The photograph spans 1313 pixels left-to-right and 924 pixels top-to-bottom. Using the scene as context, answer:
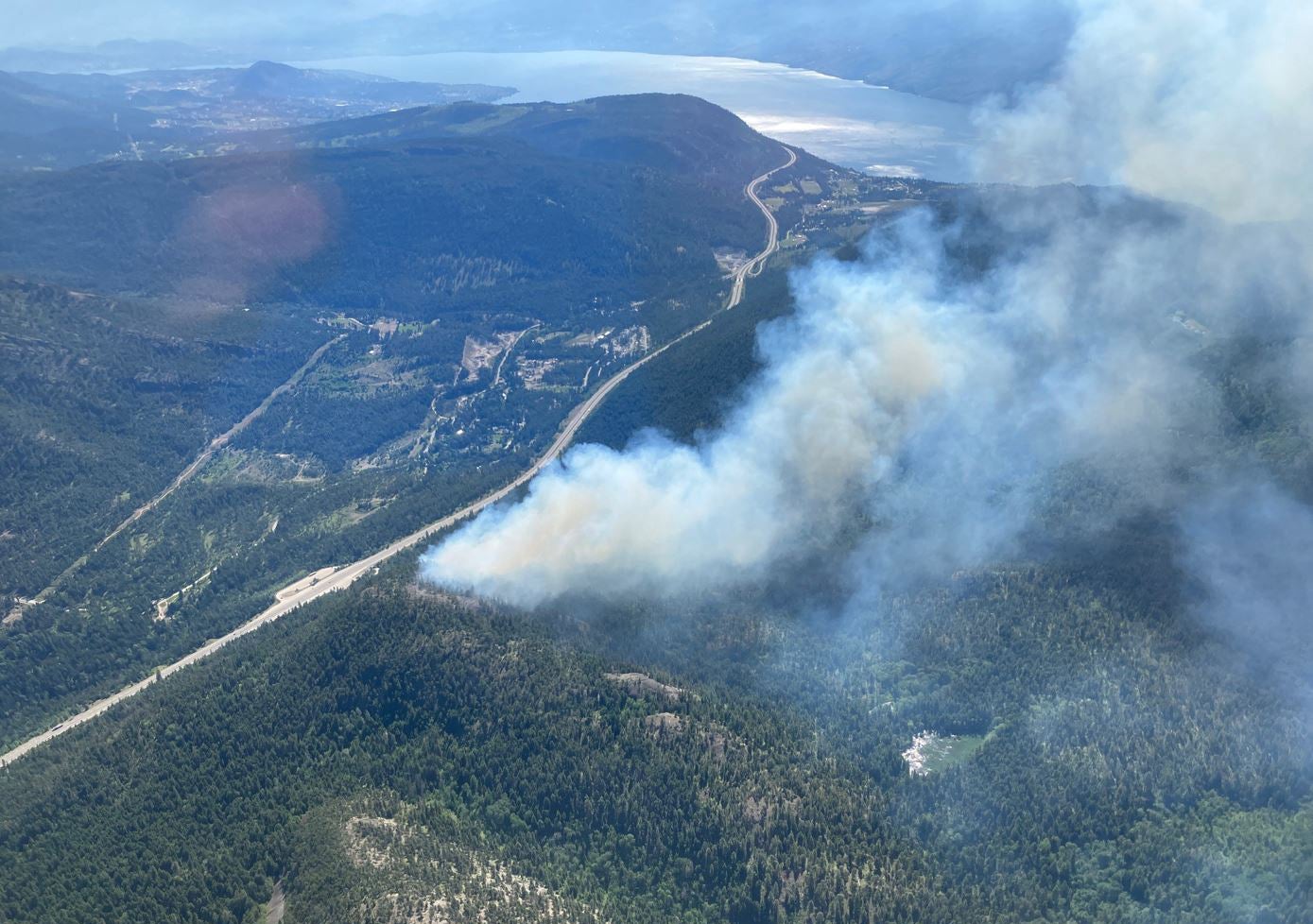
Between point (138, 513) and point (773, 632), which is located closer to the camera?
point (773, 632)

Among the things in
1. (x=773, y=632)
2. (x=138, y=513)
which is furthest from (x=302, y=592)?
(x=773, y=632)

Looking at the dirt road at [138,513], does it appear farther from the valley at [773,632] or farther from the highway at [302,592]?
the highway at [302,592]

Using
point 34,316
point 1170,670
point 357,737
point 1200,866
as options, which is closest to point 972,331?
point 1170,670

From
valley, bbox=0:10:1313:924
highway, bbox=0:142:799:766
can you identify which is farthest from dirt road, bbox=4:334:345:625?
highway, bbox=0:142:799:766

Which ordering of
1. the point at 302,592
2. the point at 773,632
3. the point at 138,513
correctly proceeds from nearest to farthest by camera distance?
the point at 773,632 → the point at 302,592 → the point at 138,513

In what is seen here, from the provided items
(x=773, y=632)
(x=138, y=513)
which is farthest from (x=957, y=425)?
(x=138, y=513)

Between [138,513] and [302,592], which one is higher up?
[302,592]

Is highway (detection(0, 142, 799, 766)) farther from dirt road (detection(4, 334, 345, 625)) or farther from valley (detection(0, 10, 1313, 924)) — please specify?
dirt road (detection(4, 334, 345, 625))

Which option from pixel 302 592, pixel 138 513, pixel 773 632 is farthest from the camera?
pixel 138 513

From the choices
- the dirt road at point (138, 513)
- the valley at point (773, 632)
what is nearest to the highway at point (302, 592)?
the valley at point (773, 632)

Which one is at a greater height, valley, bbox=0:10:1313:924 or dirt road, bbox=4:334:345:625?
valley, bbox=0:10:1313:924

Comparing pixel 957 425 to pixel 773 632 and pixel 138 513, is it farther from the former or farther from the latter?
pixel 138 513
